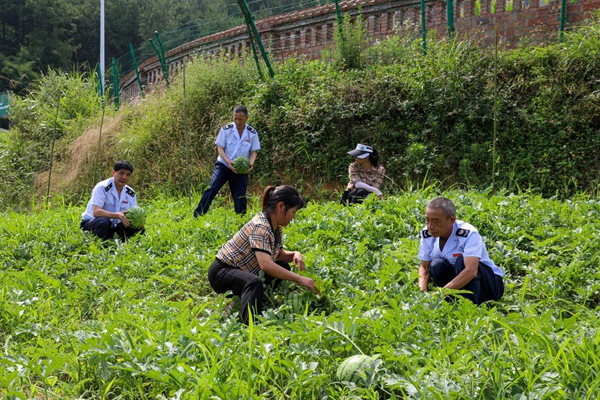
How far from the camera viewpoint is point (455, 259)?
4.91 meters

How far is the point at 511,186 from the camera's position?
885 centimetres

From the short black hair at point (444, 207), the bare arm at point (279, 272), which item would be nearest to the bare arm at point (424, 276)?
the short black hair at point (444, 207)

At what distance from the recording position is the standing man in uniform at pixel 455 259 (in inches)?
186

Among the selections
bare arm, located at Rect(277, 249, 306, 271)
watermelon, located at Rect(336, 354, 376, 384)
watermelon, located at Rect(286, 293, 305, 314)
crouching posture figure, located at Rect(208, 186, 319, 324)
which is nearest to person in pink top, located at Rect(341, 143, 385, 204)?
bare arm, located at Rect(277, 249, 306, 271)

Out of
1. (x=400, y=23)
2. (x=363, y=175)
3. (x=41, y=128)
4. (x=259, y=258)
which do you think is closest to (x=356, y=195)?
(x=363, y=175)

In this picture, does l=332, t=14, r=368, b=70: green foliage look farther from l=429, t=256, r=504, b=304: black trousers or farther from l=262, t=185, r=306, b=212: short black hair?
l=429, t=256, r=504, b=304: black trousers

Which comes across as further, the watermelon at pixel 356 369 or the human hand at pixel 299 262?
the human hand at pixel 299 262

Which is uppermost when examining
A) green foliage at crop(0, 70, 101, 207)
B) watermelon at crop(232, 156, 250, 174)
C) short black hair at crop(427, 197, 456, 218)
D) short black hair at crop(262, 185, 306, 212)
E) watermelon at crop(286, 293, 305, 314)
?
short black hair at crop(262, 185, 306, 212)

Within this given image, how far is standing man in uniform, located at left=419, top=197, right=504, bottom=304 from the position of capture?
4.73 meters

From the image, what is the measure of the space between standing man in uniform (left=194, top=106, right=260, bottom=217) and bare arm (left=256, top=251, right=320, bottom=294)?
3829mm

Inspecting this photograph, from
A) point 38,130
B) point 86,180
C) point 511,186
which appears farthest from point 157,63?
point 511,186

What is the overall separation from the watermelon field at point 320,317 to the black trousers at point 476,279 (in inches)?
6.3

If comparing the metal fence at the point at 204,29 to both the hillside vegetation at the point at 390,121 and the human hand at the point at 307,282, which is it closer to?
the hillside vegetation at the point at 390,121

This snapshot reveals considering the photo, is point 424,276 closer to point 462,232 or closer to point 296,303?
point 462,232
